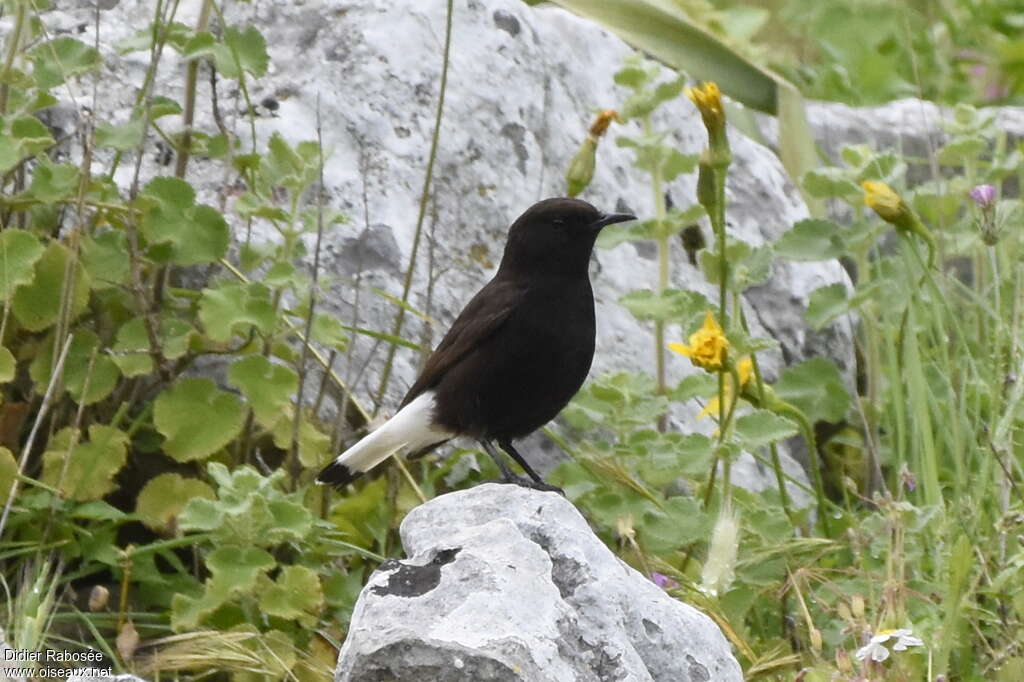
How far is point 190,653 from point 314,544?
0.53 metres

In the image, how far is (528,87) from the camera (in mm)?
5496

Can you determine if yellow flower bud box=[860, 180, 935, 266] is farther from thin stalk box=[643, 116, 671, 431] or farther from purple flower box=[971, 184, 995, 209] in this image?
thin stalk box=[643, 116, 671, 431]

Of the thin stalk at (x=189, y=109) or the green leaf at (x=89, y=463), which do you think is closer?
the green leaf at (x=89, y=463)

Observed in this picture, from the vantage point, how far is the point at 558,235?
4430mm

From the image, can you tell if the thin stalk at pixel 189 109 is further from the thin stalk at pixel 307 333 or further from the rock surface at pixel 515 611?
the rock surface at pixel 515 611

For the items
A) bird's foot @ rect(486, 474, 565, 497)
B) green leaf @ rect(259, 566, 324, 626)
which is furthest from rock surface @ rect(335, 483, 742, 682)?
bird's foot @ rect(486, 474, 565, 497)

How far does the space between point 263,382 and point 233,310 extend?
0.21 metres

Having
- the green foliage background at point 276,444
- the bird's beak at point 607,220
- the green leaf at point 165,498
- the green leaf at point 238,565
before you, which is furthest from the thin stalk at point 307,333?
the bird's beak at point 607,220

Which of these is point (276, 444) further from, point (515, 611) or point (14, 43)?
point (515, 611)

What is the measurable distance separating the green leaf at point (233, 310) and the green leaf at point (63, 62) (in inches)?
27.6

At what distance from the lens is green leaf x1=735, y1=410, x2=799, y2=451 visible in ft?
13.5

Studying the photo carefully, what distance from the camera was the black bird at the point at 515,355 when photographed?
420 cm

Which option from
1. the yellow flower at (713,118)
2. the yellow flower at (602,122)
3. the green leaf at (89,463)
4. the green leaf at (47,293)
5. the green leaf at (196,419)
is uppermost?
the yellow flower at (713,118)

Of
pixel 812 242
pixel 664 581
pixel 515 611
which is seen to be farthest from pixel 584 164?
pixel 515 611
